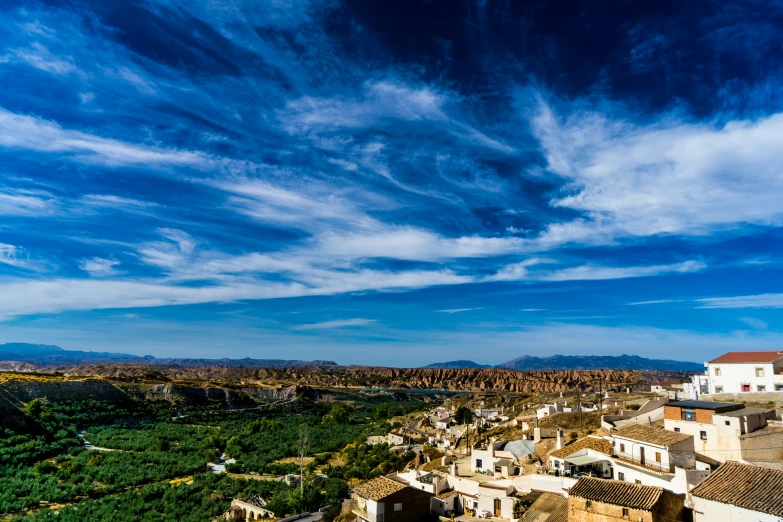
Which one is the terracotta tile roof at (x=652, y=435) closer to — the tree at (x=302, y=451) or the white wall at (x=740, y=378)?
the white wall at (x=740, y=378)

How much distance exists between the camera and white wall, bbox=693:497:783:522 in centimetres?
1465

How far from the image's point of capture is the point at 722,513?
15570 mm

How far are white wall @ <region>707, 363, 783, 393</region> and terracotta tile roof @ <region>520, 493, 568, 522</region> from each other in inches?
875

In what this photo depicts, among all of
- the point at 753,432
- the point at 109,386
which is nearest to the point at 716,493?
the point at 753,432

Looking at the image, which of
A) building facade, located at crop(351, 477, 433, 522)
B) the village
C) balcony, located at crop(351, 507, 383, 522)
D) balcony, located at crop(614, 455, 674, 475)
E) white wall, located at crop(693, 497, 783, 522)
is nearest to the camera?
white wall, located at crop(693, 497, 783, 522)

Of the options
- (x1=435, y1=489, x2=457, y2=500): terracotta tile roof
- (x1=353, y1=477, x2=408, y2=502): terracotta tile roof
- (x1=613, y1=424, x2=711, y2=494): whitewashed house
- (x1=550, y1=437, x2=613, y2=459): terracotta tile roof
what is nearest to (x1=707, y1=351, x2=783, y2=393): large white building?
(x1=550, y1=437, x2=613, y2=459): terracotta tile roof

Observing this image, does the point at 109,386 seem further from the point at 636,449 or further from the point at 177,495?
the point at 636,449

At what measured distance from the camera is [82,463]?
1801 inches

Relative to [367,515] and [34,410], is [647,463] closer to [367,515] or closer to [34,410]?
[367,515]

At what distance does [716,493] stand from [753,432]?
9.90 metres

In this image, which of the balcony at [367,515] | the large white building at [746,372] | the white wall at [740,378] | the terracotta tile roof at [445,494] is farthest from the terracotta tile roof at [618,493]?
the white wall at [740,378]

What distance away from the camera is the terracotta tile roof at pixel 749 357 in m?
35.0

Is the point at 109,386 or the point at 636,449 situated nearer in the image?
the point at 636,449

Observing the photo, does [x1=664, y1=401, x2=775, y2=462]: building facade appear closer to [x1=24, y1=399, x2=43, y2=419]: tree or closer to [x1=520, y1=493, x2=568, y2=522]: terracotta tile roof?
[x1=520, y1=493, x2=568, y2=522]: terracotta tile roof
